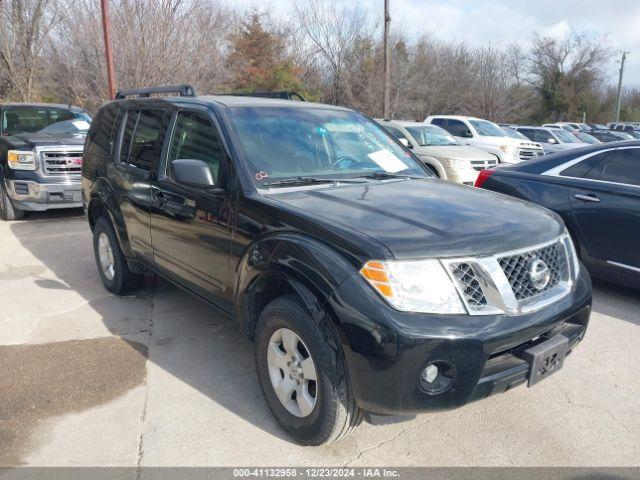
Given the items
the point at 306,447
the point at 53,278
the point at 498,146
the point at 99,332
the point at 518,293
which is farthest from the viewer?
the point at 498,146

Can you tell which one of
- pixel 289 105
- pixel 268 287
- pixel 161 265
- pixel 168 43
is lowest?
pixel 161 265

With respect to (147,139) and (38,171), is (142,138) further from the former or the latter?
(38,171)

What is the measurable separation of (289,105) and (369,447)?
2435 millimetres

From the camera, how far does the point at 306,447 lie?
9.55 feet

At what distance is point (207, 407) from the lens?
11.0 ft

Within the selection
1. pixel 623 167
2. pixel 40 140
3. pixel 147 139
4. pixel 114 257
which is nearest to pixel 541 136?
pixel 623 167

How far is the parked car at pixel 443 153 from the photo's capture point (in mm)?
10665

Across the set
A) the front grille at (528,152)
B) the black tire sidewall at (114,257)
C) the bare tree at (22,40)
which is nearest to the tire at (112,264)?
the black tire sidewall at (114,257)

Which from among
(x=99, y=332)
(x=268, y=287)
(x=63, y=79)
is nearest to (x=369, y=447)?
(x=268, y=287)

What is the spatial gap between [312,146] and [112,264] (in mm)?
2606

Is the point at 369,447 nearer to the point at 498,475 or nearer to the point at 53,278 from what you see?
the point at 498,475

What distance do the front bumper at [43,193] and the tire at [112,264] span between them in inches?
143

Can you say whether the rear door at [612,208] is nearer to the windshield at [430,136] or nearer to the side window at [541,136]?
the windshield at [430,136]

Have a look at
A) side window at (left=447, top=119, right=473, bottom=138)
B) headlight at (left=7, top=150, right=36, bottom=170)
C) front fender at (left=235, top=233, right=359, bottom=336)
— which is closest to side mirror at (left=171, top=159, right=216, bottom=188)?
front fender at (left=235, top=233, right=359, bottom=336)
